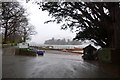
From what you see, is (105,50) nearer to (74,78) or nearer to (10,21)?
(74,78)

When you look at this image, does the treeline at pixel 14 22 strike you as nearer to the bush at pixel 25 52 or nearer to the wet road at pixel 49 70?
the bush at pixel 25 52

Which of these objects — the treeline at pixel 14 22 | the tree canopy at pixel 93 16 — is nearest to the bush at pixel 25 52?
the treeline at pixel 14 22

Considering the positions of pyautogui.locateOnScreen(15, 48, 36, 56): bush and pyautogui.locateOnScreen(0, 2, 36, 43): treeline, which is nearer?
pyautogui.locateOnScreen(15, 48, 36, 56): bush

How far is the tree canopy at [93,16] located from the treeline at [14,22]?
9663 mm

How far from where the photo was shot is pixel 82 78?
9023mm

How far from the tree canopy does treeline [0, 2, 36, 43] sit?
966 centimetres

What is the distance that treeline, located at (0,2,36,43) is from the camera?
32656mm

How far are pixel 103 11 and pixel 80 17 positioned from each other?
2176 millimetres

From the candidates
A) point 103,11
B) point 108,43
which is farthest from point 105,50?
point 103,11

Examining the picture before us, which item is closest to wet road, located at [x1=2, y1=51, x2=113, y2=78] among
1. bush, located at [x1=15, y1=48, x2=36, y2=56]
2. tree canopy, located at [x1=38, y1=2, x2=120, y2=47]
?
tree canopy, located at [x1=38, y1=2, x2=120, y2=47]

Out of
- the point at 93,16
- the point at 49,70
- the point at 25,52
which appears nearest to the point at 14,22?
the point at 25,52

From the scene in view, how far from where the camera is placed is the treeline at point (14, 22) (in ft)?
107

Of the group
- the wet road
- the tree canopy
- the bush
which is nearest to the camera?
the wet road

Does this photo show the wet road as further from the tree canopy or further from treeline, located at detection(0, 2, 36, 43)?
treeline, located at detection(0, 2, 36, 43)
